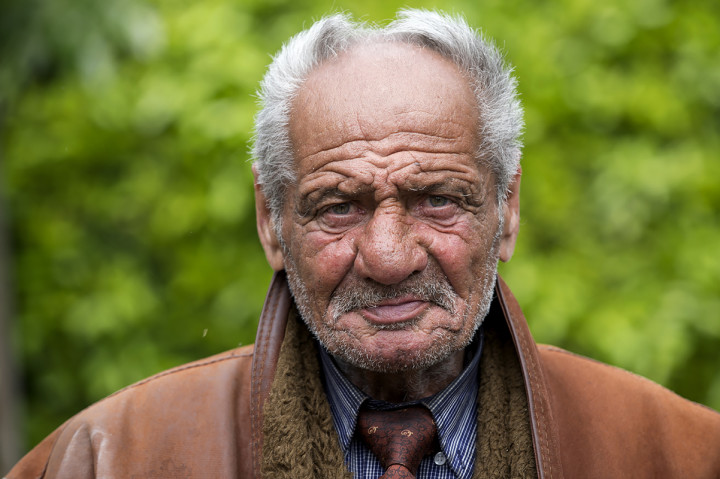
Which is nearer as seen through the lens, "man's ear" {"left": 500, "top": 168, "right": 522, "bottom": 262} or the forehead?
the forehead

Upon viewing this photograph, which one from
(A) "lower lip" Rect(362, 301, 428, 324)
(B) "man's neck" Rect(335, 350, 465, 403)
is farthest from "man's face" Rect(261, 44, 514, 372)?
(B) "man's neck" Rect(335, 350, 465, 403)

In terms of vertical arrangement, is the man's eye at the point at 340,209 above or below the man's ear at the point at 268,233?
above

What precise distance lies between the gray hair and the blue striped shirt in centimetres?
56

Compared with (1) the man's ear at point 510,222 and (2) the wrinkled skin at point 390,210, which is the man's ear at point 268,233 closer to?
(2) the wrinkled skin at point 390,210

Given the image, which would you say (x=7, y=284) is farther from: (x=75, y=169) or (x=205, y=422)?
(x=205, y=422)

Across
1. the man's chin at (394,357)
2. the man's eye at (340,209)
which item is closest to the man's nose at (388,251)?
the man's eye at (340,209)

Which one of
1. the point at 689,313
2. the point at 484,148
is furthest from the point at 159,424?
the point at 689,313

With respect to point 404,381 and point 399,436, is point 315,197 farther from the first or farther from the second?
point 399,436

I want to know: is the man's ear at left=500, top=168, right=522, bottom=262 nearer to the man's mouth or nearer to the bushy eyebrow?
the man's mouth

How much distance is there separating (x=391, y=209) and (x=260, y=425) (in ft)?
2.40

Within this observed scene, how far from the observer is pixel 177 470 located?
8.25 ft

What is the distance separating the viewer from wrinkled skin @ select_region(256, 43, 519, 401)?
248 cm

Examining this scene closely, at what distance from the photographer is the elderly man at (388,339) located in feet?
8.15

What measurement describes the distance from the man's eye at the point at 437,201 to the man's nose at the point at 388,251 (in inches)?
4.5
